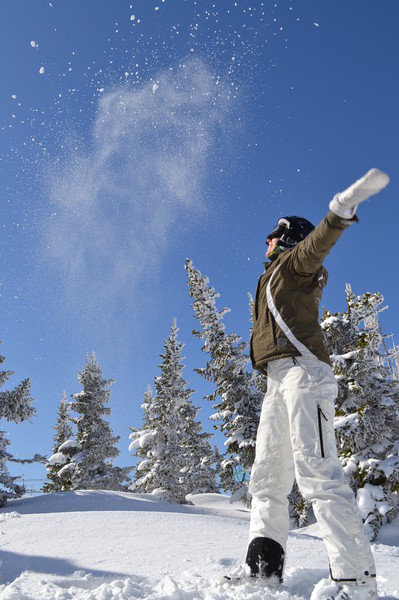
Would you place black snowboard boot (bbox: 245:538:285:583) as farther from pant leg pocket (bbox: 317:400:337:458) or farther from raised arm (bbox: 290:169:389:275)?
raised arm (bbox: 290:169:389:275)

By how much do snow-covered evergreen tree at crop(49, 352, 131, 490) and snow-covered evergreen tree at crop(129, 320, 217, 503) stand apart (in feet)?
6.15

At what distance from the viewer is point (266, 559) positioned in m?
3.38

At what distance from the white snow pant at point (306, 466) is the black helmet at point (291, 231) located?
1234mm

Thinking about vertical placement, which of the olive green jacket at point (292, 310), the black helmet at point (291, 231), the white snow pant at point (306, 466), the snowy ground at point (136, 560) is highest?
the black helmet at point (291, 231)

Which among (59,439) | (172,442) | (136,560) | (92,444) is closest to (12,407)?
(172,442)

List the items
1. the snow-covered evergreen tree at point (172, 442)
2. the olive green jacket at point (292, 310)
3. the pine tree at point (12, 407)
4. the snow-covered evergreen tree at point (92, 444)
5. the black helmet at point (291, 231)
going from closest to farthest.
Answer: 1. the olive green jacket at point (292, 310)
2. the black helmet at point (291, 231)
3. the pine tree at point (12, 407)
4. the snow-covered evergreen tree at point (172, 442)
5. the snow-covered evergreen tree at point (92, 444)

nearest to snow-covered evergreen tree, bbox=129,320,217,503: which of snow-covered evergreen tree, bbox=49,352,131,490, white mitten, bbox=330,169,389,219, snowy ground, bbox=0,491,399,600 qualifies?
snow-covered evergreen tree, bbox=49,352,131,490

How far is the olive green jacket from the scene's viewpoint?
3.71 m

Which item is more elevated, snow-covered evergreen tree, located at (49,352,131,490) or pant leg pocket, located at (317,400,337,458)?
snow-covered evergreen tree, located at (49,352,131,490)

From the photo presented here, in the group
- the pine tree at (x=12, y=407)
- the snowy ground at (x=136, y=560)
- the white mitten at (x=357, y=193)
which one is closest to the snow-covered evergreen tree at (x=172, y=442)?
the pine tree at (x=12, y=407)

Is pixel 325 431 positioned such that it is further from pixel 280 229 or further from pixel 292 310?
pixel 280 229

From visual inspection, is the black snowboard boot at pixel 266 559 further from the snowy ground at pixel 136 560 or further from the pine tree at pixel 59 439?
the pine tree at pixel 59 439

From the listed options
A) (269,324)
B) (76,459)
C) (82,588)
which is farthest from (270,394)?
(76,459)

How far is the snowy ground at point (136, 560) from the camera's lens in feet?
10.3
